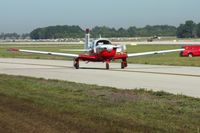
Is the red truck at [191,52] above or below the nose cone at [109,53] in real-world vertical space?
below

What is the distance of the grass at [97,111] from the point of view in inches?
372

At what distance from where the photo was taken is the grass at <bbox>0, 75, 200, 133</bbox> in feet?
31.0

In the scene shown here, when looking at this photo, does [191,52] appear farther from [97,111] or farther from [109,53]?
[97,111]

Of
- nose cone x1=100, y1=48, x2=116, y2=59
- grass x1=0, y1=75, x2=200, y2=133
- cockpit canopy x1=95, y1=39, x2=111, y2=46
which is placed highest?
cockpit canopy x1=95, y1=39, x2=111, y2=46

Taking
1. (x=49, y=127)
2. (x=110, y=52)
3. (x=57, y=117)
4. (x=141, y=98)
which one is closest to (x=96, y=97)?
(x=141, y=98)

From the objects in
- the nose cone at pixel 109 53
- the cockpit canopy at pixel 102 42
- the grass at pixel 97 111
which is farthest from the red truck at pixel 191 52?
the grass at pixel 97 111

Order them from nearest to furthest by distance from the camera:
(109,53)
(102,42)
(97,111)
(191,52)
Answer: (97,111), (109,53), (102,42), (191,52)

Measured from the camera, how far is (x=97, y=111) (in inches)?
457

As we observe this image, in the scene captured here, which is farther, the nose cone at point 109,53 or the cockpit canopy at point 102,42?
the cockpit canopy at point 102,42

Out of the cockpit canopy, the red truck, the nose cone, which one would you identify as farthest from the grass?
the red truck

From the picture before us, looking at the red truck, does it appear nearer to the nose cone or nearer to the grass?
the nose cone

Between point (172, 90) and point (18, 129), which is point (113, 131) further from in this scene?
point (172, 90)

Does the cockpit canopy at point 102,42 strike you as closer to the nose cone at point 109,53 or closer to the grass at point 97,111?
the nose cone at point 109,53

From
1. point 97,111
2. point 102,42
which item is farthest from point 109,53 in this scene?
point 97,111
